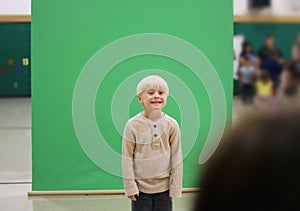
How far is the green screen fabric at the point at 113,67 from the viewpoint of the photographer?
336 cm

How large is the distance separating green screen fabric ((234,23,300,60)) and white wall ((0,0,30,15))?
339 inches

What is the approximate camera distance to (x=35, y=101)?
3.39 metres

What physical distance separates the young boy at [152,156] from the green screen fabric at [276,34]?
2.00 meters

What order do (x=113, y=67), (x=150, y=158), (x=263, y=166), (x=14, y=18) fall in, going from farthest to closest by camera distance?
(x=14, y=18) < (x=113, y=67) < (x=150, y=158) < (x=263, y=166)

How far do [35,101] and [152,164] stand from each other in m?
1.34

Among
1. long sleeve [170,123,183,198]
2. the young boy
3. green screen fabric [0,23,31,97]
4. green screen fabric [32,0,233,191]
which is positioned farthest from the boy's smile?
green screen fabric [0,23,31,97]

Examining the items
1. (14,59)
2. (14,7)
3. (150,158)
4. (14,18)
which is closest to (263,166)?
(150,158)

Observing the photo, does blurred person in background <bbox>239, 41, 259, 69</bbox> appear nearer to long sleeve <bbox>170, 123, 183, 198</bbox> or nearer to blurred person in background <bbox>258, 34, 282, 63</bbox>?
blurred person in background <bbox>258, 34, 282, 63</bbox>

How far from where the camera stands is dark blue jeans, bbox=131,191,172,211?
7.56 ft

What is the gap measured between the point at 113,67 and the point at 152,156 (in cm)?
114

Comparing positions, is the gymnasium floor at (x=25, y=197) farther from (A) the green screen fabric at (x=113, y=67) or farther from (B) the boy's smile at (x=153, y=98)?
(B) the boy's smile at (x=153, y=98)

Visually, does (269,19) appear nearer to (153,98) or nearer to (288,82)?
(288,82)

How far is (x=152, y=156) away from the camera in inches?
89.8

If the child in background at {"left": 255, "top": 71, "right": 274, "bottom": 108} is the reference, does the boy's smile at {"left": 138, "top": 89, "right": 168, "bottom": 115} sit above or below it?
below
